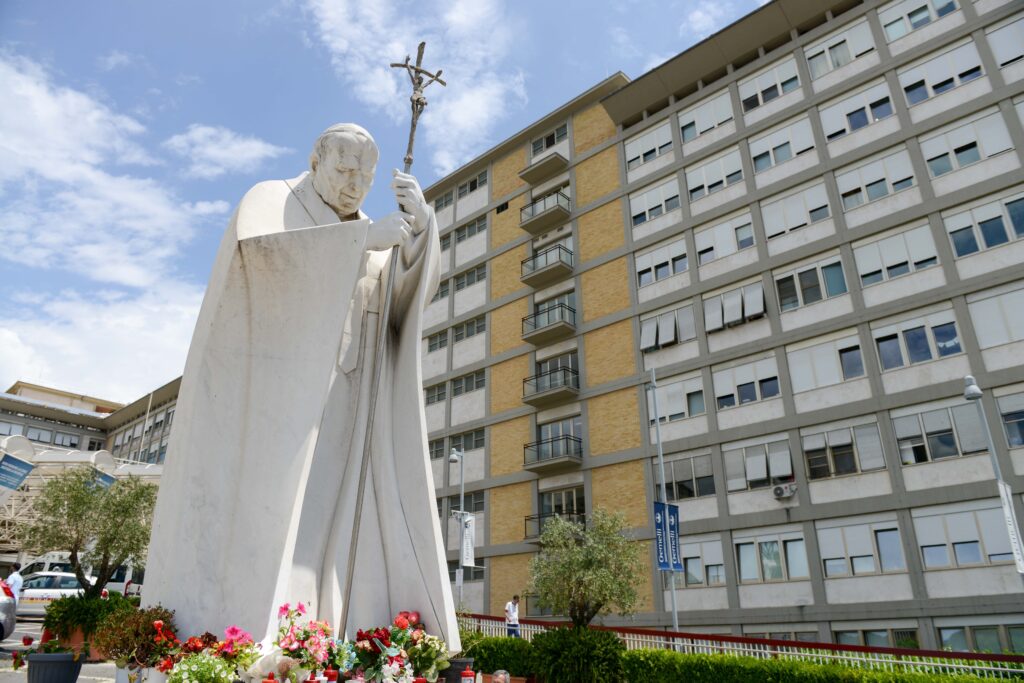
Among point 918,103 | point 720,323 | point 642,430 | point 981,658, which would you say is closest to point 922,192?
point 918,103

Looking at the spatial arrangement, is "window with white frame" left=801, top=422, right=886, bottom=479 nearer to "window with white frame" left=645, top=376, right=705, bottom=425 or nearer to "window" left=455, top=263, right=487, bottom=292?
"window with white frame" left=645, top=376, right=705, bottom=425

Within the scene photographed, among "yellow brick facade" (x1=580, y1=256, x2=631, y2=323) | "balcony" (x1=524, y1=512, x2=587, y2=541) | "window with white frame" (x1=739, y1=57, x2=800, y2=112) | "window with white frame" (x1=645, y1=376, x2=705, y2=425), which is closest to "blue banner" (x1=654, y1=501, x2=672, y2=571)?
"window with white frame" (x1=645, y1=376, x2=705, y2=425)

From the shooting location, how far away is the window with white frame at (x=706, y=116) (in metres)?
32.6

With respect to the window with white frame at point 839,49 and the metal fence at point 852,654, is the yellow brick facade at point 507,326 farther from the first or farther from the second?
the metal fence at point 852,654

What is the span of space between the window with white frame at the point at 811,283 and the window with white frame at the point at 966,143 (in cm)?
468

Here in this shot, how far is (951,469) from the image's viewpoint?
22.6m

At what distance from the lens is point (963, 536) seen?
2180 centimetres

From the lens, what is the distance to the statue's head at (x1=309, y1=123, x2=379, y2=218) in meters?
6.16

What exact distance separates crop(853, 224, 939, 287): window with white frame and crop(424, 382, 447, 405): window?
76.9ft

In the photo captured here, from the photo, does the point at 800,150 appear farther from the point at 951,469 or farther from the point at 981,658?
the point at 981,658

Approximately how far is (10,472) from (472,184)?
29.9 metres

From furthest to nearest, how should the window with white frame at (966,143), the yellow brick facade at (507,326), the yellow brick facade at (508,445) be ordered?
the yellow brick facade at (507,326), the yellow brick facade at (508,445), the window with white frame at (966,143)

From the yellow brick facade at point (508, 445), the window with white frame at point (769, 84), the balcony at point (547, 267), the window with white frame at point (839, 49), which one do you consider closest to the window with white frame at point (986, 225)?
the window with white frame at point (839, 49)

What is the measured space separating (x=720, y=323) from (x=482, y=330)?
15167mm
